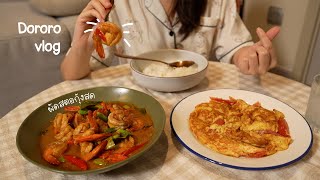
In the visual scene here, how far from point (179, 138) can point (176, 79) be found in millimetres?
262

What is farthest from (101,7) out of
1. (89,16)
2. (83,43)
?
(83,43)

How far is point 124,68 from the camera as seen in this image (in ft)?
3.84

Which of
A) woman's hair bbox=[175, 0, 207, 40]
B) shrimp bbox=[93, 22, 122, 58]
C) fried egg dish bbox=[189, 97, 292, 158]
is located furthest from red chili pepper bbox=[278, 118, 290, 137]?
woman's hair bbox=[175, 0, 207, 40]

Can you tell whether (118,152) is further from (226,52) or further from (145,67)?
(226,52)

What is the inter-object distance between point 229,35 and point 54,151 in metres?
1.02

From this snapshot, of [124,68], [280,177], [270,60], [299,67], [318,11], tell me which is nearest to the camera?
[280,177]

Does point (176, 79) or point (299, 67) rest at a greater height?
point (176, 79)

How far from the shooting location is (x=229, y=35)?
4.49 ft

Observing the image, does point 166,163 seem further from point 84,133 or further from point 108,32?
point 108,32

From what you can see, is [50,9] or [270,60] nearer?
[270,60]

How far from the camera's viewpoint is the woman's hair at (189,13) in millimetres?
1343

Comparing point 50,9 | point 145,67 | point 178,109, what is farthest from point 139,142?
point 50,9

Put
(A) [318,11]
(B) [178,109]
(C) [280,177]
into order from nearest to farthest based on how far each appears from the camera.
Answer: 1. (C) [280,177]
2. (B) [178,109]
3. (A) [318,11]

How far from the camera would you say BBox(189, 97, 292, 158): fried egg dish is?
66 centimetres
